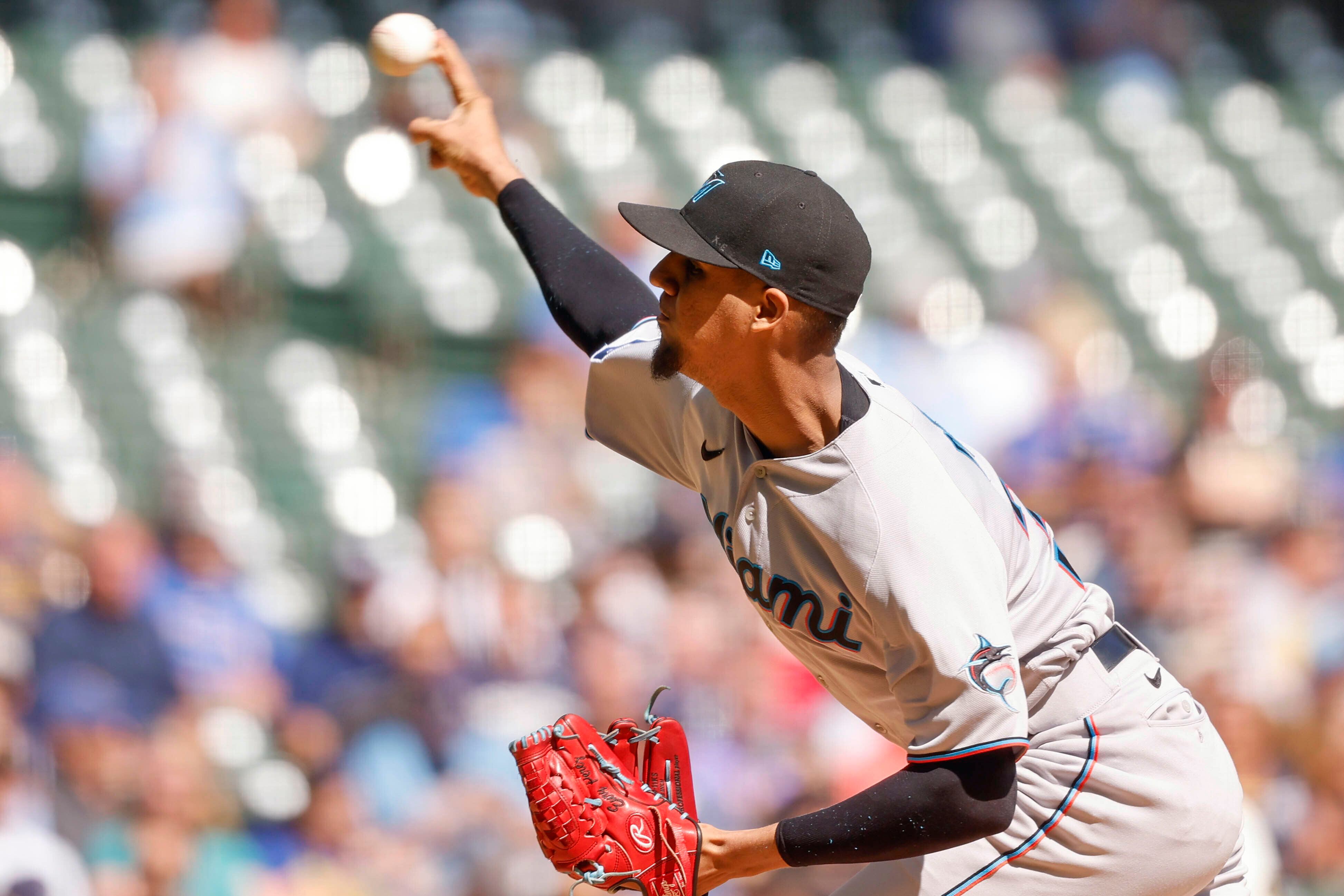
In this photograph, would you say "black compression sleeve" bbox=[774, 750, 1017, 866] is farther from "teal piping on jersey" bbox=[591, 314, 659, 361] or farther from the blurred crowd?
the blurred crowd

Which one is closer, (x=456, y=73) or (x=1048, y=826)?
(x=1048, y=826)

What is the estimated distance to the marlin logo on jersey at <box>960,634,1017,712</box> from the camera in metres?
1.67

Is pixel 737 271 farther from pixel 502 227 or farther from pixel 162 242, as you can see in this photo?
pixel 502 227

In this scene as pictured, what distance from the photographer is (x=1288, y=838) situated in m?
4.33

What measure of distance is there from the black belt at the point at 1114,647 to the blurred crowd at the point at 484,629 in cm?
181

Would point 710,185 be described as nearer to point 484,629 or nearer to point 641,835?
point 641,835

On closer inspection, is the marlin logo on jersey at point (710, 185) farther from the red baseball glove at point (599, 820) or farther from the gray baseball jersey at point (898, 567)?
the red baseball glove at point (599, 820)

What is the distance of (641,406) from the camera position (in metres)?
2.16

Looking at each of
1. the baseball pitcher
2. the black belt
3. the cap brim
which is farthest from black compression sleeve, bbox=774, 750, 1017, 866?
the cap brim

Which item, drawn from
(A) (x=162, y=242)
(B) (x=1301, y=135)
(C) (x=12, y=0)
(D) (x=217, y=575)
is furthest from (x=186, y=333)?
(B) (x=1301, y=135)

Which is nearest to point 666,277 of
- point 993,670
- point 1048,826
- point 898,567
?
point 898,567

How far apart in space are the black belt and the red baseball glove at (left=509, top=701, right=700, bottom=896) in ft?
2.02

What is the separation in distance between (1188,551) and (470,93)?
355 cm

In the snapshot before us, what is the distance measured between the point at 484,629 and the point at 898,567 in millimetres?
2925
